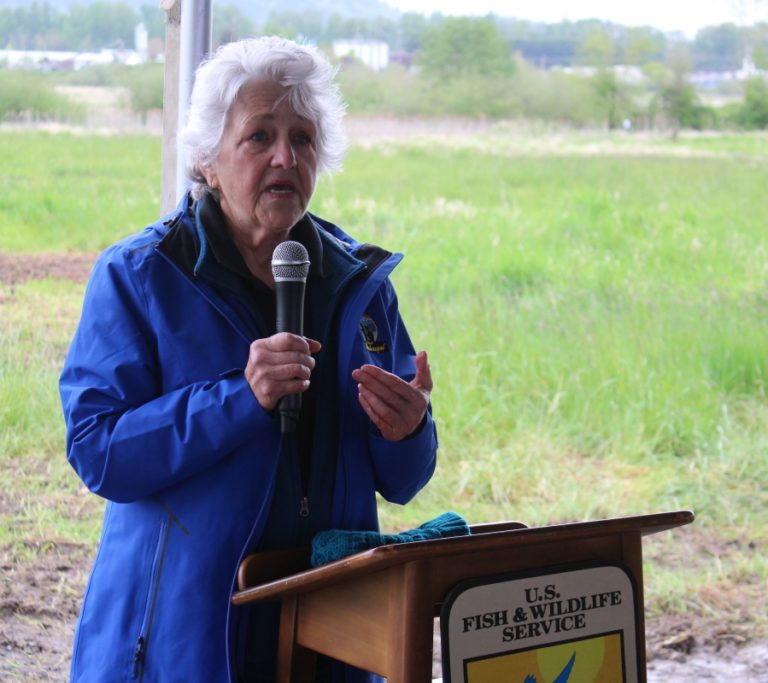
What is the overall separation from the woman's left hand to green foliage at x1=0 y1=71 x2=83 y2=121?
8.02 feet

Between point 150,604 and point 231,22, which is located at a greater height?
point 231,22

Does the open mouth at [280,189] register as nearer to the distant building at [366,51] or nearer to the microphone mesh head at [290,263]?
the microphone mesh head at [290,263]

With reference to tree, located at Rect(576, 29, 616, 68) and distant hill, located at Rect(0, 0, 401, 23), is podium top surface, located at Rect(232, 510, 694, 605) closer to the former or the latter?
distant hill, located at Rect(0, 0, 401, 23)

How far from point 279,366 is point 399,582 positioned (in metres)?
0.37

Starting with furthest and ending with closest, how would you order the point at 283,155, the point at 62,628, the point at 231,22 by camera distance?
the point at 231,22 < the point at 62,628 < the point at 283,155

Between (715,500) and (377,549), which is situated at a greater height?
(377,549)

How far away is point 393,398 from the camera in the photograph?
6.54 ft

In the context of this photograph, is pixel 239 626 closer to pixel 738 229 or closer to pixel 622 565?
pixel 622 565

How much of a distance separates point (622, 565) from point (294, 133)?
0.95 metres

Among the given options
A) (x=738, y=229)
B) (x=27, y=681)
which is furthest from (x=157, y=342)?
(x=738, y=229)

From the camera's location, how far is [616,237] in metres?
6.18

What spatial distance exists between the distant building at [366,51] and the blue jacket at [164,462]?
3.18 m

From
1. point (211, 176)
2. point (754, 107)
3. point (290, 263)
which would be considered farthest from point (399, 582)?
point (754, 107)

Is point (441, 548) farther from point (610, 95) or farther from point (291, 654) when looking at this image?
point (610, 95)
